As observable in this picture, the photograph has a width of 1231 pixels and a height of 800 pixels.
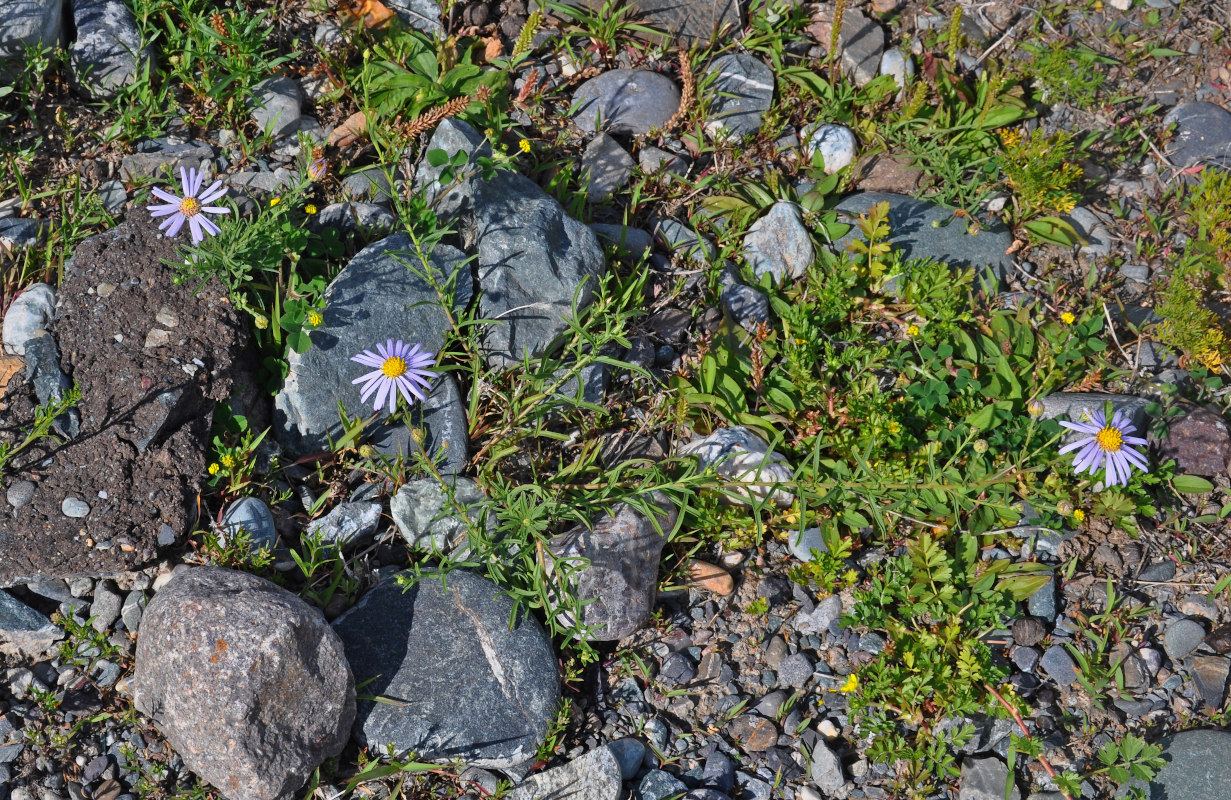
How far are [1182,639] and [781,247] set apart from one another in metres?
2.11

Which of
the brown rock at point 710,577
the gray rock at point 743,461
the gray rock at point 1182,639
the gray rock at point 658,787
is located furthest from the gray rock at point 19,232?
the gray rock at point 1182,639

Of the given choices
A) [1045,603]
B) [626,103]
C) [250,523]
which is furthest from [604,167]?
[1045,603]

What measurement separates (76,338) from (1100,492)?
3.79 meters

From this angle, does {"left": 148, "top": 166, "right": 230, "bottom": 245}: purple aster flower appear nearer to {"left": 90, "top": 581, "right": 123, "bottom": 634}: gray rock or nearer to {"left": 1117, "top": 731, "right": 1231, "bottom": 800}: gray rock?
{"left": 90, "top": 581, "right": 123, "bottom": 634}: gray rock

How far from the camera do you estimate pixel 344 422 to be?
322 centimetres

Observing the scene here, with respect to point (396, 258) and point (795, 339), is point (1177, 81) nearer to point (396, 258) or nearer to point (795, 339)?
point (795, 339)

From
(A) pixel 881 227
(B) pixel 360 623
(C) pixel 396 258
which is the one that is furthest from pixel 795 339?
(B) pixel 360 623

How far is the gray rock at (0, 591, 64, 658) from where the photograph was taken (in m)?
2.87

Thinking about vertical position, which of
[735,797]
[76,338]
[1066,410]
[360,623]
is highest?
[76,338]

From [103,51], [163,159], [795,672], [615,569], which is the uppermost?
[103,51]

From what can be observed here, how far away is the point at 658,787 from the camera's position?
2.93m

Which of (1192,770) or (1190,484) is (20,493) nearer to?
(1192,770)

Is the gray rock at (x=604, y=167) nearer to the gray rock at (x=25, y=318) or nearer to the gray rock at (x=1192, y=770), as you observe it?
the gray rock at (x=25, y=318)

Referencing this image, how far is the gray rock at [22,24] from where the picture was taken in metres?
3.60
